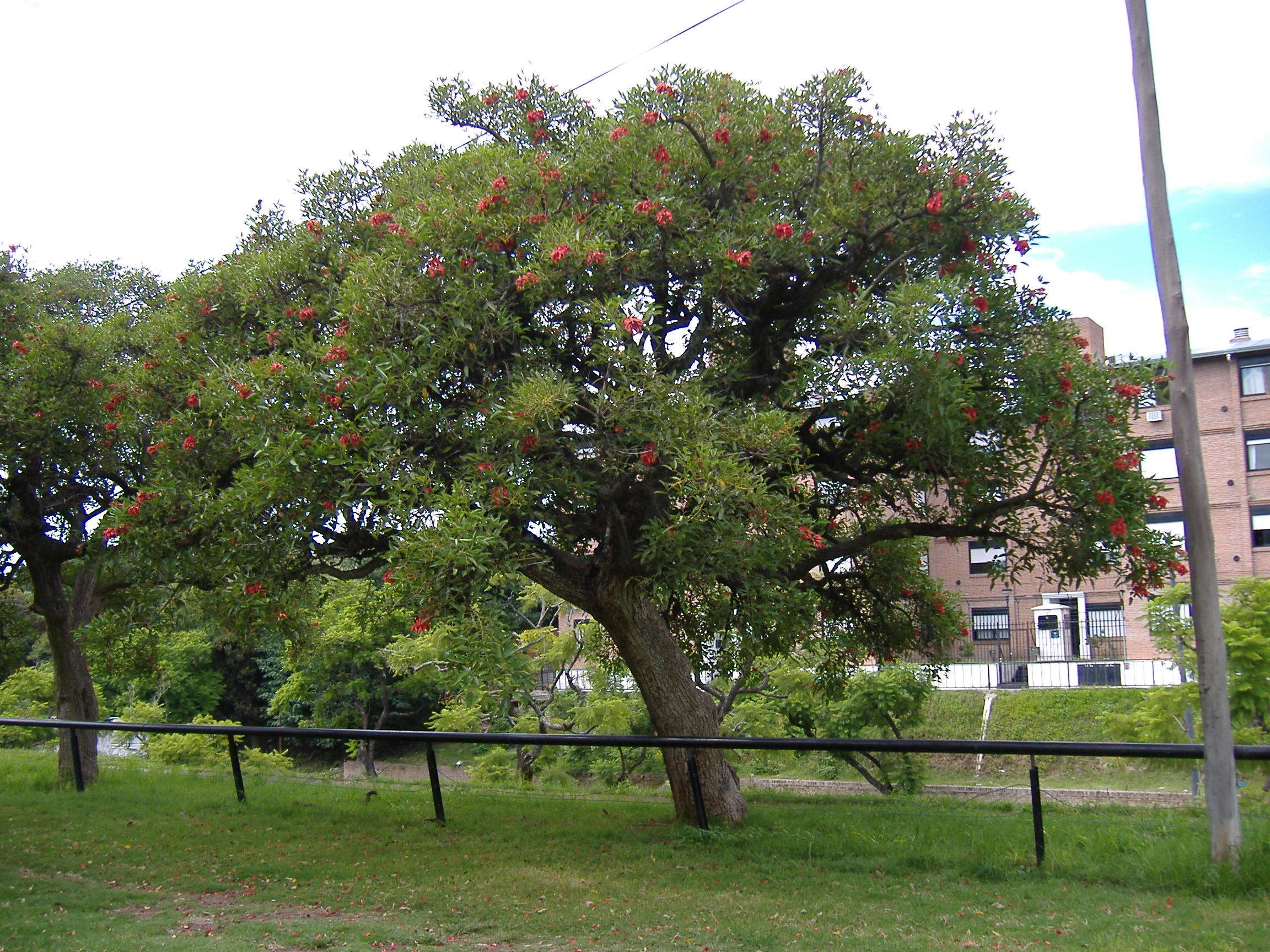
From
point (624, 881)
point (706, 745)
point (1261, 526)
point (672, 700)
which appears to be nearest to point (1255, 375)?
point (1261, 526)

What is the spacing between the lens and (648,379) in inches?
295

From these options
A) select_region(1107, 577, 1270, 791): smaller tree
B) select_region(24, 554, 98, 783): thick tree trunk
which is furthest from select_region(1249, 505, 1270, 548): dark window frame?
select_region(24, 554, 98, 783): thick tree trunk

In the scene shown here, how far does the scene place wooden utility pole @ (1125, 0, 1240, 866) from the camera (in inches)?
249

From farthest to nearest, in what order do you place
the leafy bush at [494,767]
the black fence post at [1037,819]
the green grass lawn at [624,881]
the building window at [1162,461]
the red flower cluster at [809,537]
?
the building window at [1162,461], the leafy bush at [494,767], the black fence post at [1037,819], the red flower cluster at [809,537], the green grass lawn at [624,881]

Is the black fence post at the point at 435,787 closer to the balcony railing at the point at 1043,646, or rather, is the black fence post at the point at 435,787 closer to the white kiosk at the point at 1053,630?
the balcony railing at the point at 1043,646

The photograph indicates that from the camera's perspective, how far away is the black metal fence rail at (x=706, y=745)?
695 centimetres

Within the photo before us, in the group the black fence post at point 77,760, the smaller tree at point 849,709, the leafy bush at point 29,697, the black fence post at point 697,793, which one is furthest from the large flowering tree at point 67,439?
the leafy bush at point 29,697

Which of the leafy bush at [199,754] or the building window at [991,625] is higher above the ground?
the building window at [991,625]

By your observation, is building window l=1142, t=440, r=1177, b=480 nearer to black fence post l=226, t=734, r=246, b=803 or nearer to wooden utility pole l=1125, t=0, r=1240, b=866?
wooden utility pole l=1125, t=0, r=1240, b=866

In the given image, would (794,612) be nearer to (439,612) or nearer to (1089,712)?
(439,612)

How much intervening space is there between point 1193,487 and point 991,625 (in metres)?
31.8

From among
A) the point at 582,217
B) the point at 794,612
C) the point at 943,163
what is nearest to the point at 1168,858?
the point at 794,612

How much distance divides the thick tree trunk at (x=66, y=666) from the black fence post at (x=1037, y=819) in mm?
11321

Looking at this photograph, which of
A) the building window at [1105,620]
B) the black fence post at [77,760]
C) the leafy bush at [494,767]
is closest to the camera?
the black fence post at [77,760]
